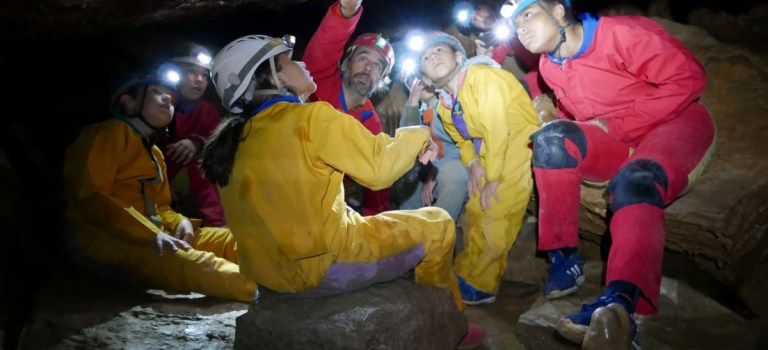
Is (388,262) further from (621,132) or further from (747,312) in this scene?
(747,312)

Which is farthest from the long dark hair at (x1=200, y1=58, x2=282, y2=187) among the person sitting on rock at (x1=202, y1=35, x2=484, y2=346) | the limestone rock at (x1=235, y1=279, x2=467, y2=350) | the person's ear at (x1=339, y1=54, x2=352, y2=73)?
the person's ear at (x1=339, y1=54, x2=352, y2=73)

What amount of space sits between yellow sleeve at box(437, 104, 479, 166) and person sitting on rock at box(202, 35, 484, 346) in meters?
1.19

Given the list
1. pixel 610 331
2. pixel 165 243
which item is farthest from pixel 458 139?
pixel 165 243

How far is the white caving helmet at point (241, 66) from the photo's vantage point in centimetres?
288

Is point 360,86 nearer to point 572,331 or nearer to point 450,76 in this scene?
point 450,76

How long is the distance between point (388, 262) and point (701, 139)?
7.10 feet

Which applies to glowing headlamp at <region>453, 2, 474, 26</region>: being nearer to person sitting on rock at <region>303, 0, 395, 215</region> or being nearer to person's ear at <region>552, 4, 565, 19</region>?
person sitting on rock at <region>303, 0, 395, 215</region>

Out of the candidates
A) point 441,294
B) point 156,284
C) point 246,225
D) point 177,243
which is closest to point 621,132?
point 441,294

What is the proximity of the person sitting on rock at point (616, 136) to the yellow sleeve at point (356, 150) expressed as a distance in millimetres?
1053

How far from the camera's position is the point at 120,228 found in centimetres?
385

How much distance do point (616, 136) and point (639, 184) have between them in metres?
0.86

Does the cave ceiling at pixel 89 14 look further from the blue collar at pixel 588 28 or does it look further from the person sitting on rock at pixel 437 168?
the blue collar at pixel 588 28

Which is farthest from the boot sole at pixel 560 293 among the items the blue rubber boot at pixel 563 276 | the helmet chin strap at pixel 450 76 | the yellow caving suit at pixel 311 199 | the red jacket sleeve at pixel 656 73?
the helmet chin strap at pixel 450 76

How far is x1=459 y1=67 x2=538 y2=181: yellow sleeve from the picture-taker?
3.57 metres
